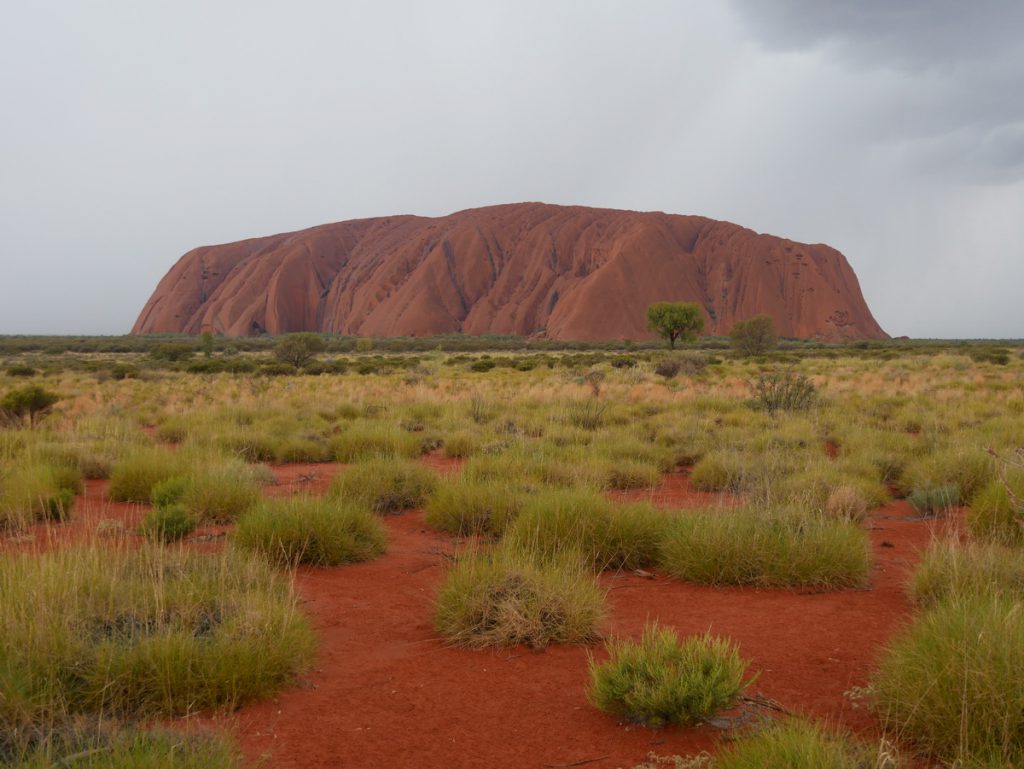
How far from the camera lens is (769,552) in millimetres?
5344

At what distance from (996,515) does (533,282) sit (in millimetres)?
101319

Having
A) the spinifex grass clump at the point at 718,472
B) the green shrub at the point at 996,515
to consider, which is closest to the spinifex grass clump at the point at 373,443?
the spinifex grass clump at the point at 718,472

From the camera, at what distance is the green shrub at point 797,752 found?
94.5 inches

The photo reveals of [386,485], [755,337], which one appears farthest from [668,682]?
[755,337]

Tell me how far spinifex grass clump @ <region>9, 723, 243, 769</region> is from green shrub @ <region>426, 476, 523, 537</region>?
4024 mm

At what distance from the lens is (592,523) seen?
5910 mm


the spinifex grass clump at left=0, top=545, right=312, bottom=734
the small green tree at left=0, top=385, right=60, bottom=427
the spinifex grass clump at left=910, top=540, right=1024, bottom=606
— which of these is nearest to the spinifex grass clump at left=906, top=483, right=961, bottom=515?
the spinifex grass clump at left=910, top=540, right=1024, bottom=606

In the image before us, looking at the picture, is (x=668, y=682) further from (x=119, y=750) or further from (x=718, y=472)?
(x=718, y=472)

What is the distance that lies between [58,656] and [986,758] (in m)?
3.84

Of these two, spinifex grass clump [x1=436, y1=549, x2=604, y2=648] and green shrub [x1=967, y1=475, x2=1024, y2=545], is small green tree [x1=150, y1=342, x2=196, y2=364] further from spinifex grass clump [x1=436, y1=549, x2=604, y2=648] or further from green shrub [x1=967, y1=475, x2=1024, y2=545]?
green shrub [x1=967, y1=475, x2=1024, y2=545]

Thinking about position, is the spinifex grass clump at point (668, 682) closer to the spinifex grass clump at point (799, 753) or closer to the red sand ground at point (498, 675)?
the red sand ground at point (498, 675)

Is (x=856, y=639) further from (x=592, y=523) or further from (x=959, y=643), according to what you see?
(x=592, y=523)

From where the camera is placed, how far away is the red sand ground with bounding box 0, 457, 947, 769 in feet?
10.2

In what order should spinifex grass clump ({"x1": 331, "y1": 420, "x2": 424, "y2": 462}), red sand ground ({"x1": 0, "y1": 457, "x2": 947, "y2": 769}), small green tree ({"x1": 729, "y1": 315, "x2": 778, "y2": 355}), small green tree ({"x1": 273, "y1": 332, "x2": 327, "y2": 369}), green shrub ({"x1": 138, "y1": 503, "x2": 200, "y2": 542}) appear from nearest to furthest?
red sand ground ({"x1": 0, "y1": 457, "x2": 947, "y2": 769})
green shrub ({"x1": 138, "y1": 503, "x2": 200, "y2": 542})
spinifex grass clump ({"x1": 331, "y1": 420, "x2": 424, "y2": 462})
small green tree ({"x1": 273, "y1": 332, "x2": 327, "y2": 369})
small green tree ({"x1": 729, "y1": 315, "x2": 778, "y2": 355})
